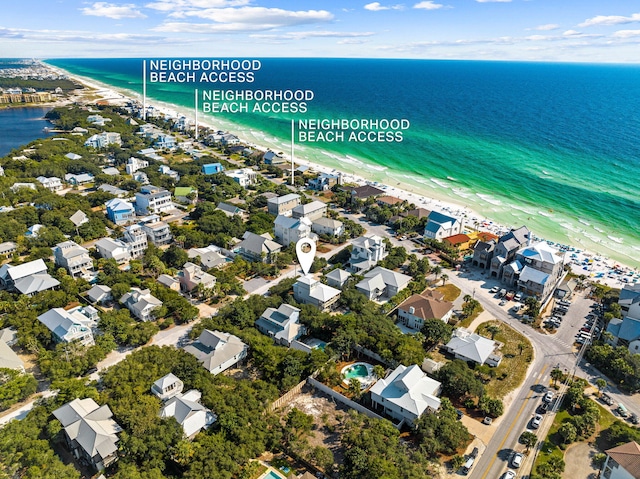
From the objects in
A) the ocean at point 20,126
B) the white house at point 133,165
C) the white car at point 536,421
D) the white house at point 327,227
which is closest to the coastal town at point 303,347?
the white car at point 536,421

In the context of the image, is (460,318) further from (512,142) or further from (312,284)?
(512,142)

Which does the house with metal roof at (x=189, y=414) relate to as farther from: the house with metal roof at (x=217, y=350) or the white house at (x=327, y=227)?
the white house at (x=327, y=227)

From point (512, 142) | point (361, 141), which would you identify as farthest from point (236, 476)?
point (512, 142)

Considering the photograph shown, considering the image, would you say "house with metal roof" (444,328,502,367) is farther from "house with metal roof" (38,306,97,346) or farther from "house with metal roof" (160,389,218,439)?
"house with metal roof" (38,306,97,346)

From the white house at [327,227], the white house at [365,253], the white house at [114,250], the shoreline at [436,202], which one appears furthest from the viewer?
the white house at [327,227]

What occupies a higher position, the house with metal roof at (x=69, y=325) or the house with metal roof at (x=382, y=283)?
the house with metal roof at (x=382, y=283)
